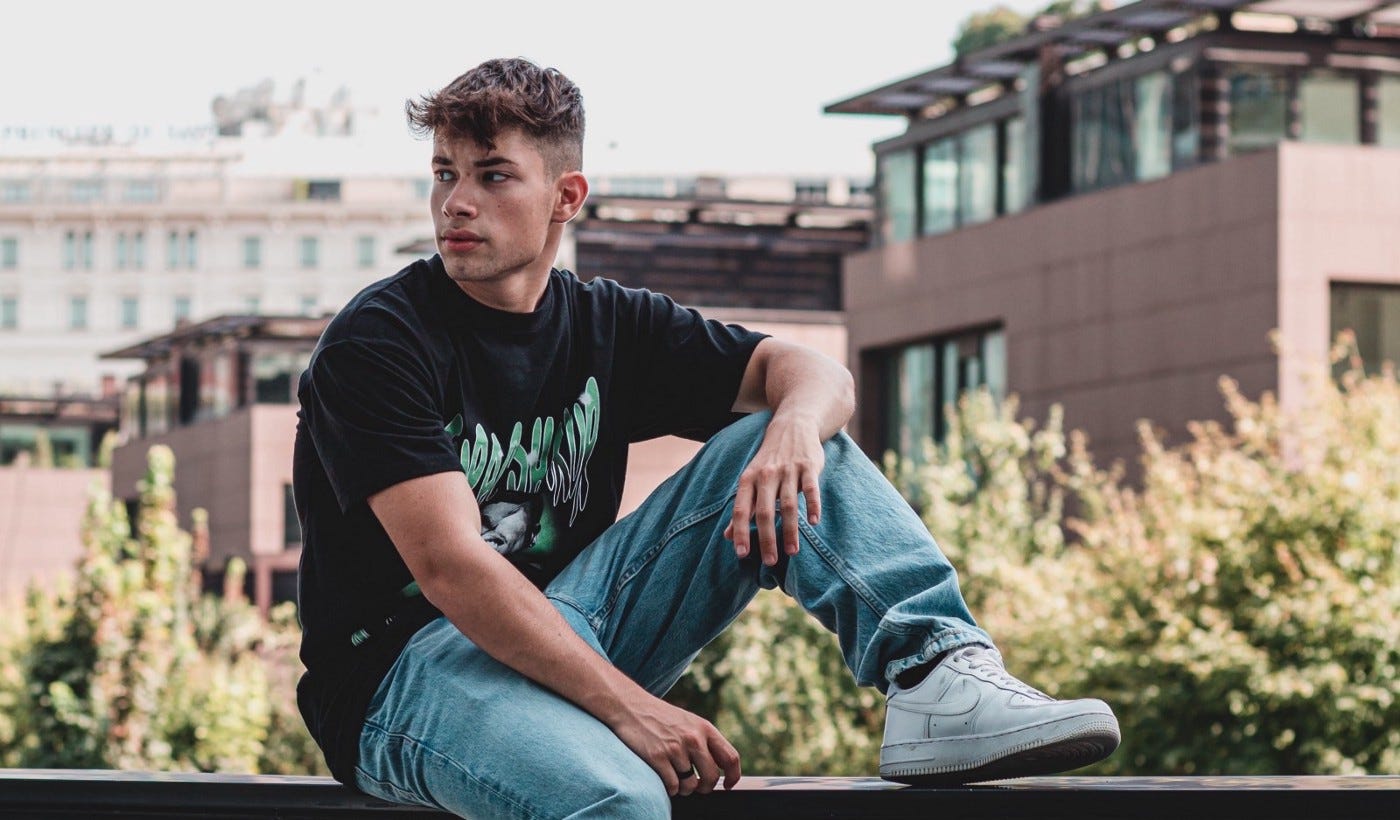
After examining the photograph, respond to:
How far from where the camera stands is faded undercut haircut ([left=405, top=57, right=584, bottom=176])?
3223 millimetres

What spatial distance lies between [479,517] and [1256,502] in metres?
13.2

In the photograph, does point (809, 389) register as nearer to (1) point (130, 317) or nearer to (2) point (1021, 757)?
(2) point (1021, 757)

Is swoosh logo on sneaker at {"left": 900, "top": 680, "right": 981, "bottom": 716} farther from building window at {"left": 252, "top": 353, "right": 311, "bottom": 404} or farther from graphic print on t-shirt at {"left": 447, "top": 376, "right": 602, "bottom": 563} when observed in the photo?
building window at {"left": 252, "top": 353, "right": 311, "bottom": 404}

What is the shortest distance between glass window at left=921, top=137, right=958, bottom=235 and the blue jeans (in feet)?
89.8

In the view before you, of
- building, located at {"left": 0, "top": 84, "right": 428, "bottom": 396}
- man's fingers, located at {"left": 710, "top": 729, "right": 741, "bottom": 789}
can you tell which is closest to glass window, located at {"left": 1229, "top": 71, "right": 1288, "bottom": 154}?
man's fingers, located at {"left": 710, "top": 729, "right": 741, "bottom": 789}

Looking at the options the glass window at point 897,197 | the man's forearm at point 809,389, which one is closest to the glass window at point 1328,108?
the glass window at point 897,197

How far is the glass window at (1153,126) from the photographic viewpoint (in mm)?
26109

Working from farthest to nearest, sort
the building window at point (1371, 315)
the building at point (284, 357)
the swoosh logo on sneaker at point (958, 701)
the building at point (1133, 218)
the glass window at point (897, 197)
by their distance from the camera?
1. the building at point (284, 357)
2. the glass window at point (897, 197)
3. the building at point (1133, 218)
4. the building window at point (1371, 315)
5. the swoosh logo on sneaker at point (958, 701)

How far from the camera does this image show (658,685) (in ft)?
11.5

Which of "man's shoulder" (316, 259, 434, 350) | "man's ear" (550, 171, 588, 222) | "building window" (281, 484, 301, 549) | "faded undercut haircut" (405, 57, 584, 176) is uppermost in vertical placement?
"faded undercut haircut" (405, 57, 584, 176)

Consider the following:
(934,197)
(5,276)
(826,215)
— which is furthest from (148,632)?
(5,276)

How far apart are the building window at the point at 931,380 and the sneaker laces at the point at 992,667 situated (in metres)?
25.7

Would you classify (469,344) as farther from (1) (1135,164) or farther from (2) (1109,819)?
(1) (1135,164)

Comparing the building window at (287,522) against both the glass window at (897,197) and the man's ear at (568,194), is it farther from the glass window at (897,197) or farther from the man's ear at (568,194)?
the man's ear at (568,194)
